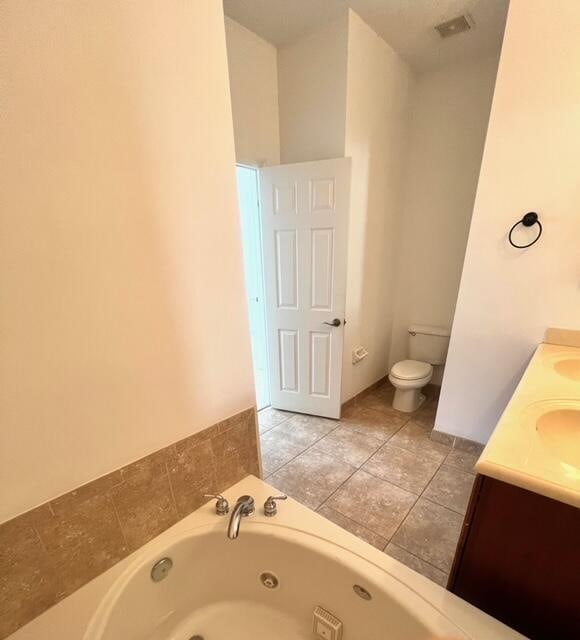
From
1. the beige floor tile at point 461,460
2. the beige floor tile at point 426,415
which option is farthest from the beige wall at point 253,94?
the beige floor tile at point 461,460

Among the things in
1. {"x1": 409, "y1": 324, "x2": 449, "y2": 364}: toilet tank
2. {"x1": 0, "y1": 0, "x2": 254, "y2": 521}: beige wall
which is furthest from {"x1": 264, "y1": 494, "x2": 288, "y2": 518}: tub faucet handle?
{"x1": 409, "y1": 324, "x2": 449, "y2": 364}: toilet tank

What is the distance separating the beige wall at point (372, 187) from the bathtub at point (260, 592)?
5.08ft

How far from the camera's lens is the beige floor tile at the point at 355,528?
1462mm

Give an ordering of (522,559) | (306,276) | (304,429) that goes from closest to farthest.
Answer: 1. (522,559)
2. (306,276)
3. (304,429)

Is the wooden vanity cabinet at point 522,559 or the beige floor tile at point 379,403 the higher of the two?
the wooden vanity cabinet at point 522,559

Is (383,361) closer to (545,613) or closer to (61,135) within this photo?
(545,613)

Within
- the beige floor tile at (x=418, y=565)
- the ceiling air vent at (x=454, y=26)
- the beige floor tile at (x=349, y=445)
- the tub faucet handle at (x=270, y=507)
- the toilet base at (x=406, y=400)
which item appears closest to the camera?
the tub faucet handle at (x=270, y=507)

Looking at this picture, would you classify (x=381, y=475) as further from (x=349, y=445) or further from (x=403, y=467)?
(x=349, y=445)

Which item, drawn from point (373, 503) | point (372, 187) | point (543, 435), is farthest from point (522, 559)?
point (372, 187)

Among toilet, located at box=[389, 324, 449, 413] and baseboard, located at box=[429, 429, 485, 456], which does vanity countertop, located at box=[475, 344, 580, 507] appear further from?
toilet, located at box=[389, 324, 449, 413]

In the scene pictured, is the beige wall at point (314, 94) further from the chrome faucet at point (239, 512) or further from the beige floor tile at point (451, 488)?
the beige floor tile at point (451, 488)

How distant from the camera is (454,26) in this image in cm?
186

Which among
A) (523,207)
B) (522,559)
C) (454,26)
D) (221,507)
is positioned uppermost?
(454,26)

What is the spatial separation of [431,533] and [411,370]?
1.23m
